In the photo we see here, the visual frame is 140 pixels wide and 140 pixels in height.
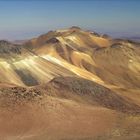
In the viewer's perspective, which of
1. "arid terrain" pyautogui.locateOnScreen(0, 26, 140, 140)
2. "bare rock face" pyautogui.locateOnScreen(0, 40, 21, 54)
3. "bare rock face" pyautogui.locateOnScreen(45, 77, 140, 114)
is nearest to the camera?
"arid terrain" pyautogui.locateOnScreen(0, 26, 140, 140)

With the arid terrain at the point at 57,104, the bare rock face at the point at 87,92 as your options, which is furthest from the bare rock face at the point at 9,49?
the bare rock face at the point at 87,92

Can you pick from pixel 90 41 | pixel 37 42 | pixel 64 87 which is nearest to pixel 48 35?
pixel 37 42

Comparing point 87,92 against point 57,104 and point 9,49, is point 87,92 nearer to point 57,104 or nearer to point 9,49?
point 57,104

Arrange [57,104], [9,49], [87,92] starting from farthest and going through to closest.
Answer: [9,49]
[87,92]
[57,104]

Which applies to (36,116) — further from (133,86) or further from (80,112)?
(133,86)

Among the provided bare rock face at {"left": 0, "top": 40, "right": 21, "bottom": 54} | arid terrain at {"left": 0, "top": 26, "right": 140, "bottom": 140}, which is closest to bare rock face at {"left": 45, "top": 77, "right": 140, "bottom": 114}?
arid terrain at {"left": 0, "top": 26, "right": 140, "bottom": 140}

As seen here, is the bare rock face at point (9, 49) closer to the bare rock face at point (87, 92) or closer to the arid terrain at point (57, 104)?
the arid terrain at point (57, 104)

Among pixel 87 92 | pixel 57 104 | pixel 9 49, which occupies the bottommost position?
pixel 9 49

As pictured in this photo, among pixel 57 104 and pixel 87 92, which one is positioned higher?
pixel 57 104

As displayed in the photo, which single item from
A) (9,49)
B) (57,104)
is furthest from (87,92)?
(9,49)

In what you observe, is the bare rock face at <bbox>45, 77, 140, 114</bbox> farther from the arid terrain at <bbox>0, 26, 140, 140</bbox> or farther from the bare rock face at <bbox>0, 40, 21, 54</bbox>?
the bare rock face at <bbox>0, 40, 21, 54</bbox>

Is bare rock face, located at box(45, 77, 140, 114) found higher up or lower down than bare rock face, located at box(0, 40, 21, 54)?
higher up
